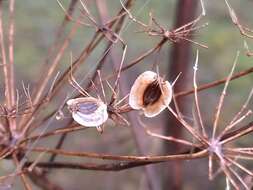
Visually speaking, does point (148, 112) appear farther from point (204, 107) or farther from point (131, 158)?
point (204, 107)

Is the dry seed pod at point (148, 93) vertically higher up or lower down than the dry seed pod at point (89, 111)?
higher up

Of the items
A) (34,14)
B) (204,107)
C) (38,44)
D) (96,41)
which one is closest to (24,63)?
(38,44)

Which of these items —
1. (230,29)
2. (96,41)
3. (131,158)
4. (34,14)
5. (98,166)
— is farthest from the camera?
(34,14)

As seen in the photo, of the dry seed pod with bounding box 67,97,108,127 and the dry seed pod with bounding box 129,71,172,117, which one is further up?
the dry seed pod with bounding box 129,71,172,117
